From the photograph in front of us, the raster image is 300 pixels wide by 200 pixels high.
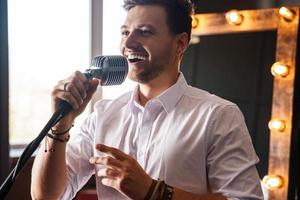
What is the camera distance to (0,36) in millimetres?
1943

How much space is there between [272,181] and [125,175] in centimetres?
126

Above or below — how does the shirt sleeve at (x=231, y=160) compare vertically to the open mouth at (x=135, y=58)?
below

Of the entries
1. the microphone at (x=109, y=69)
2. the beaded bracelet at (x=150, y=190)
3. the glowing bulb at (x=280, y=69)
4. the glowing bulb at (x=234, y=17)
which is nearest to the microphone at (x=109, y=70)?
the microphone at (x=109, y=69)

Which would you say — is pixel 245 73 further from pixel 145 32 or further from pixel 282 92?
pixel 145 32

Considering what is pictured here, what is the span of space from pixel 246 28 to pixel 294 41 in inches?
11.7

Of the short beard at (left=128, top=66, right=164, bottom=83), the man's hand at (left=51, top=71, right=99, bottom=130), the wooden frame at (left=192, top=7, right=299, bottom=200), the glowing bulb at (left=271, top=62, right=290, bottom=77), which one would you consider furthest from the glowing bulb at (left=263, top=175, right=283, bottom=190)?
the man's hand at (left=51, top=71, right=99, bottom=130)

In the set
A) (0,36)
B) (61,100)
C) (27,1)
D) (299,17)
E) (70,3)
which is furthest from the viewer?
(70,3)

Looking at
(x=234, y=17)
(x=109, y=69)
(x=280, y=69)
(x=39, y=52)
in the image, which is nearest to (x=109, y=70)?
(x=109, y=69)

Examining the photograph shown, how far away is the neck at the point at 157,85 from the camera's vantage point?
1.13 meters

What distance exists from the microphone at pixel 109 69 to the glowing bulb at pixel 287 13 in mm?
1158

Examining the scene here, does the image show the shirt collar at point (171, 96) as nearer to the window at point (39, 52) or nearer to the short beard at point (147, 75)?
the short beard at point (147, 75)

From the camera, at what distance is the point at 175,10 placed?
3.78 feet

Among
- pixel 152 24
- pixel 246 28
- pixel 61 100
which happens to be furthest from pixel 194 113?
pixel 246 28

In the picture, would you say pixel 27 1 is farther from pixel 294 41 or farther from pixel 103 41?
pixel 294 41
